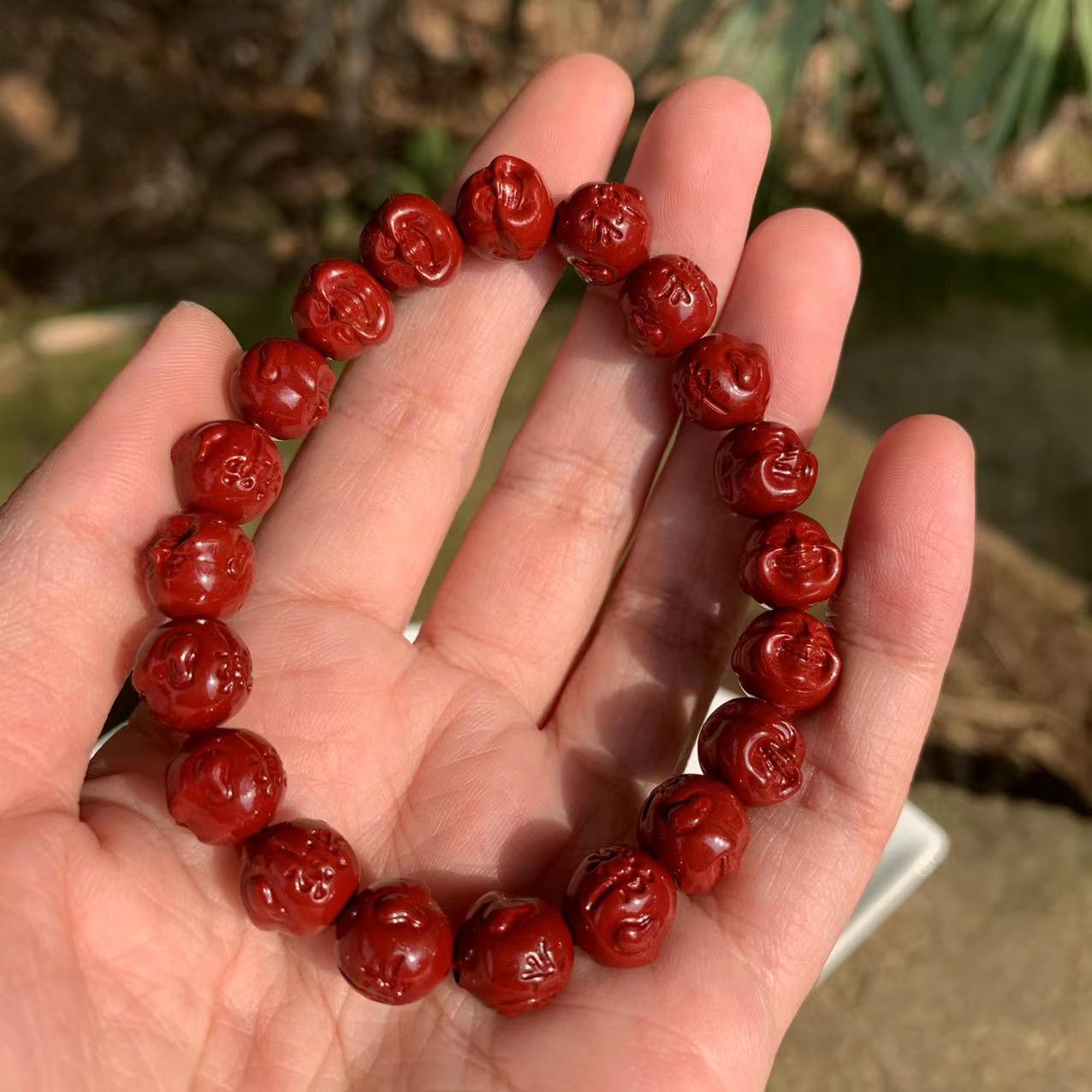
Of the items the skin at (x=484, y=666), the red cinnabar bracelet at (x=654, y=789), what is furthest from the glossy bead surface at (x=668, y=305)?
the skin at (x=484, y=666)

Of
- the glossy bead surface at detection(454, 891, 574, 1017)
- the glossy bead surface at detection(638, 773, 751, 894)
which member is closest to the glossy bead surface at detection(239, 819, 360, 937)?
the glossy bead surface at detection(454, 891, 574, 1017)

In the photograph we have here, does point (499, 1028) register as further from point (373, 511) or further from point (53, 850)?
point (373, 511)

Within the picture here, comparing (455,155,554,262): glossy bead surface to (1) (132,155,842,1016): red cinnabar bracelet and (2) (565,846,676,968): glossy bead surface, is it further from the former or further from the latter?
(2) (565,846,676,968): glossy bead surface

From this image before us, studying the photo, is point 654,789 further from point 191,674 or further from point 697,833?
point 191,674

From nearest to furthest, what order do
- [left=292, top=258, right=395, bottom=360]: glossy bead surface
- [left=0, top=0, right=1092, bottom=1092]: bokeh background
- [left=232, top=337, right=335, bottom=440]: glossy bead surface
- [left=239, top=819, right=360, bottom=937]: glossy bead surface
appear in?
[left=239, top=819, right=360, bottom=937]: glossy bead surface, [left=232, top=337, right=335, bottom=440]: glossy bead surface, [left=292, top=258, right=395, bottom=360]: glossy bead surface, [left=0, top=0, right=1092, bottom=1092]: bokeh background

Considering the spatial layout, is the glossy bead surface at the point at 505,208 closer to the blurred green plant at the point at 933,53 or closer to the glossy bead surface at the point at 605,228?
the glossy bead surface at the point at 605,228

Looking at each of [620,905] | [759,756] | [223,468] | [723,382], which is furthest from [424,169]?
[620,905]
